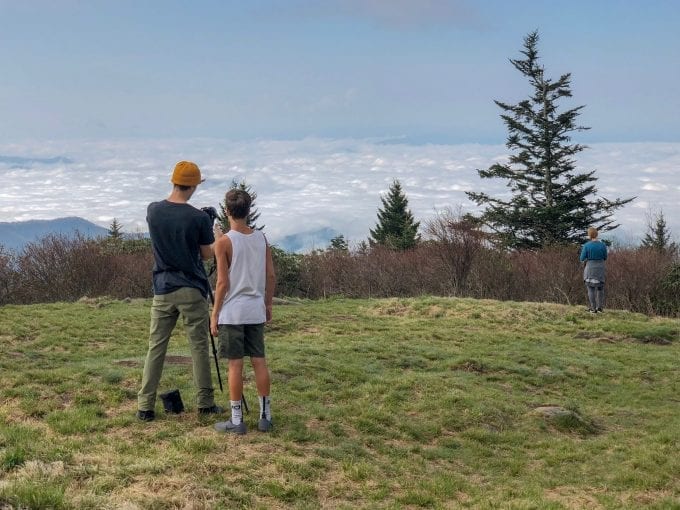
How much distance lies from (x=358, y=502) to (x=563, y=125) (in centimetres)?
4065

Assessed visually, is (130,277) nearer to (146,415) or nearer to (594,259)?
(594,259)

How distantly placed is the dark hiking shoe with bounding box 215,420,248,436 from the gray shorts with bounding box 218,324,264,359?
61cm

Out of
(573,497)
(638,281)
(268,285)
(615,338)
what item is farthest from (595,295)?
(268,285)

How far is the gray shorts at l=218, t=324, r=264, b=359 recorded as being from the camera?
5406 millimetres

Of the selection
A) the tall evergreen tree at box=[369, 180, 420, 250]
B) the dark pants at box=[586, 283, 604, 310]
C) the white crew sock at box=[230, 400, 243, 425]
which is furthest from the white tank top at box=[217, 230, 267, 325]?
the tall evergreen tree at box=[369, 180, 420, 250]

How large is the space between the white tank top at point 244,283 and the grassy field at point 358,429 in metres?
1.06

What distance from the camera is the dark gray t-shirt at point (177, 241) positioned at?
5434mm

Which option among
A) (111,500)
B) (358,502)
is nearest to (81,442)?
(111,500)

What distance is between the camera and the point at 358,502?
461 cm

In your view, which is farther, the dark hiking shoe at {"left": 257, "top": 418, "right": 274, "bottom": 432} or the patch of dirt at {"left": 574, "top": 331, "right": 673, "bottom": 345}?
the patch of dirt at {"left": 574, "top": 331, "right": 673, "bottom": 345}

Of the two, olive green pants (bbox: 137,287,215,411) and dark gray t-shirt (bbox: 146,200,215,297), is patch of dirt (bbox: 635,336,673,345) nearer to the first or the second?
olive green pants (bbox: 137,287,215,411)

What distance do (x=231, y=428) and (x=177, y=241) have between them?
1730 mm

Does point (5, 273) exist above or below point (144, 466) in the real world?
above

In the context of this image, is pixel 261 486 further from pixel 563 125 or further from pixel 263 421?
pixel 563 125
